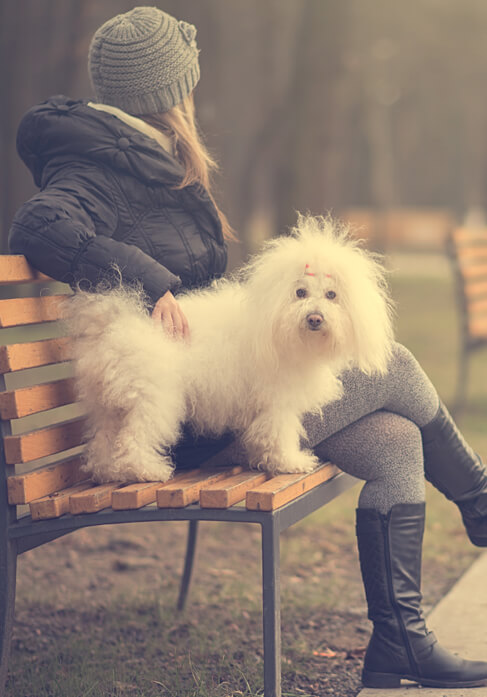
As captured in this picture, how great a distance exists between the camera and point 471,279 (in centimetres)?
643

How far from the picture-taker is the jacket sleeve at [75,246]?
255cm

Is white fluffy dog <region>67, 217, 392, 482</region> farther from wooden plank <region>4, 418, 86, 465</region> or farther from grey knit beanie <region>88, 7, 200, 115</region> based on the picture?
grey knit beanie <region>88, 7, 200, 115</region>

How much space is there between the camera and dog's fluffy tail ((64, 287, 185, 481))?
2.51 m

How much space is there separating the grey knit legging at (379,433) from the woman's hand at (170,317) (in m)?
0.42

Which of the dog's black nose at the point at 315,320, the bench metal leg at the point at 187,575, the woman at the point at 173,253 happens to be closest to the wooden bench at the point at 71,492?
the woman at the point at 173,253

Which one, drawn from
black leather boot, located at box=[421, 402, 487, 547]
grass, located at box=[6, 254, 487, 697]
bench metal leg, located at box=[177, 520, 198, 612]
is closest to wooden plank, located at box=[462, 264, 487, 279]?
grass, located at box=[6, 254, 487, 697]

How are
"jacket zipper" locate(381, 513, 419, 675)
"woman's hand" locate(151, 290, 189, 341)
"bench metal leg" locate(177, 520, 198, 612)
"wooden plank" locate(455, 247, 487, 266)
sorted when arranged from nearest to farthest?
"woman's hand" locate(151, 290, 189, 341), "jacket zipper" locate(381, 513, 419, 675), "bench metal leg" locate(177, 520, 198, 612), "wooden plank" locate(455, 247, 487, 266)

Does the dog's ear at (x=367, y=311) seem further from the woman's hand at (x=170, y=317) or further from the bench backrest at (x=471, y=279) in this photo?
the bench backrest at (x=471, y=279)

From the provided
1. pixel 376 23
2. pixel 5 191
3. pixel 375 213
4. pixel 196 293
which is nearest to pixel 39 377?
pixel 5 191

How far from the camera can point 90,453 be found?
2.67 metres

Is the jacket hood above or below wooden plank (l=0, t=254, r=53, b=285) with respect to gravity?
above

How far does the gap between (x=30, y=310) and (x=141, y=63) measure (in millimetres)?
786

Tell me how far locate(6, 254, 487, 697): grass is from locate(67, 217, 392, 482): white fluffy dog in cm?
69

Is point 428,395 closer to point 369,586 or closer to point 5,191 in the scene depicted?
point 369,586
